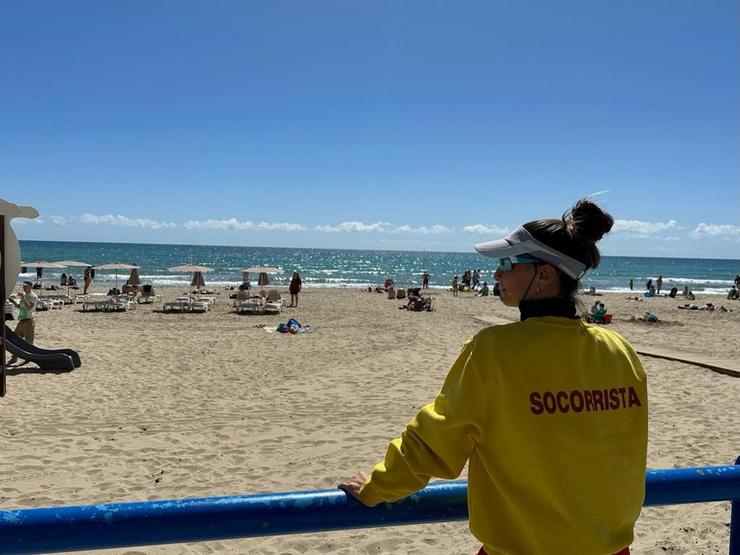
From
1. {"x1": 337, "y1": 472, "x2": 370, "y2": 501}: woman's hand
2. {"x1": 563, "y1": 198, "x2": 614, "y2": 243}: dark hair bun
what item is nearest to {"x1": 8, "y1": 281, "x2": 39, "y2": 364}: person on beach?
{"x1": 337, "y1": 472, "x2": 370, "y2": 501}: woman's hand

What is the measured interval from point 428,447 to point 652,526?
457 cm

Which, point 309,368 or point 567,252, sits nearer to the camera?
point 567,252

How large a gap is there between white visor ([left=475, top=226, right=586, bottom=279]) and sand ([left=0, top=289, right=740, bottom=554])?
0.15 metres

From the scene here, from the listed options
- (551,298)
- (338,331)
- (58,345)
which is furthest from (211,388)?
(551,298)

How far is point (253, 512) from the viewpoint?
50.1 inches

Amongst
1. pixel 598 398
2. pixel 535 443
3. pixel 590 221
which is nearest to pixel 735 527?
pixel 598 398

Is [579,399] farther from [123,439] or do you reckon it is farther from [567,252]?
[123,439]

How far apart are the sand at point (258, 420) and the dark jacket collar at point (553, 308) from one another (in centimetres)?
15

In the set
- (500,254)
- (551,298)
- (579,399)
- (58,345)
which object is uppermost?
(500,254)

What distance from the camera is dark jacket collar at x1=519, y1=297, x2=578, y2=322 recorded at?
139 centimetres

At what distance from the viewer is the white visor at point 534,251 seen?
141 centimetres

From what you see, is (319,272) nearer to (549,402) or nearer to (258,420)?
(258,420)

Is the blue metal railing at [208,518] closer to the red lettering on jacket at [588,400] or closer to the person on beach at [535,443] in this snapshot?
the person on beach at [535,443]

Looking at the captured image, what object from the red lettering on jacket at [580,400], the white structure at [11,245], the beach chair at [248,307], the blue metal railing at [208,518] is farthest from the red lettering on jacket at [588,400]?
the beach chair at [248,307]
